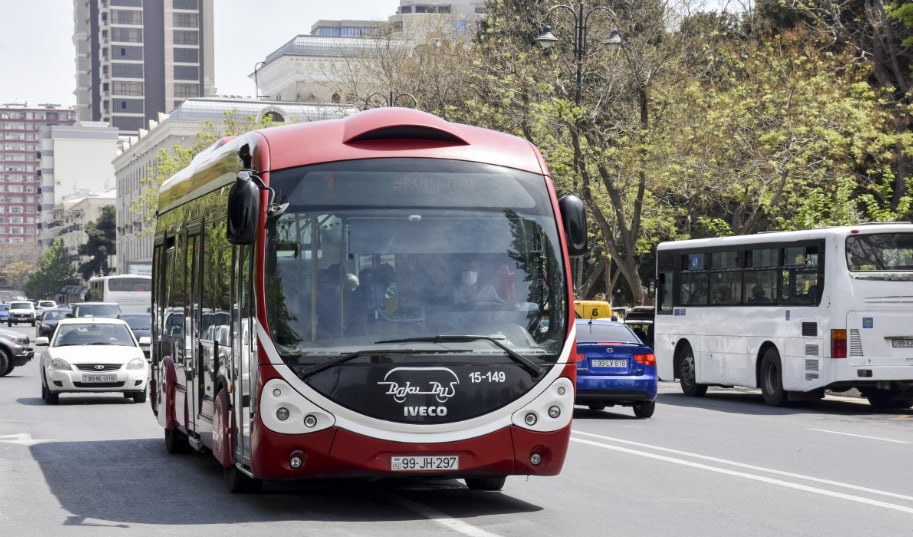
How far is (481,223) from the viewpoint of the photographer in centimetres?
1126

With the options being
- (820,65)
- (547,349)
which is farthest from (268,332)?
(820,65)

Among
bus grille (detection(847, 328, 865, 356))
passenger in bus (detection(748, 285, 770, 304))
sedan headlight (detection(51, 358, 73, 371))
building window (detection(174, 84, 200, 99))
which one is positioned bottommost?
sedan headlight (detection(51, 358, 73, 371))

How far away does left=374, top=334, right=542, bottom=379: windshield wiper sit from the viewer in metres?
10.9

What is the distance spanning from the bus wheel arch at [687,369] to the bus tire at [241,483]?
1750cm

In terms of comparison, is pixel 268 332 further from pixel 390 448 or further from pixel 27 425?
pixel 27 425

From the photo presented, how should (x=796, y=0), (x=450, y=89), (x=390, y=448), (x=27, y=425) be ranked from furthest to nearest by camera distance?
(x=450, y=89) < (x=796, y=0) < (x=27, y=425) < (x=390, y=448)

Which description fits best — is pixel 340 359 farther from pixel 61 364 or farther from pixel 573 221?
pixel 61 364

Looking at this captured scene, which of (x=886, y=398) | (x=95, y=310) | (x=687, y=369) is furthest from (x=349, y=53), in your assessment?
(x=886, y=398)

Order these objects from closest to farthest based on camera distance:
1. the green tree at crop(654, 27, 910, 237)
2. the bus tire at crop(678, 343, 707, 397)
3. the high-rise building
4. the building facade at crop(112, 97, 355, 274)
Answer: the bus tire at crop(678, 343, 707, 397), the green tree at crop(654, 27, 910, 237), the building facade at crop(112, 97, 355, 274), the high-rise building

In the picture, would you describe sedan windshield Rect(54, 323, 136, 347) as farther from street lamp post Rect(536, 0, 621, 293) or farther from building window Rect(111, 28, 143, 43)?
building window Rect(111, 28, 143, 43)

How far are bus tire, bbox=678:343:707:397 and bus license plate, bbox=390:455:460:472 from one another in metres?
18.5

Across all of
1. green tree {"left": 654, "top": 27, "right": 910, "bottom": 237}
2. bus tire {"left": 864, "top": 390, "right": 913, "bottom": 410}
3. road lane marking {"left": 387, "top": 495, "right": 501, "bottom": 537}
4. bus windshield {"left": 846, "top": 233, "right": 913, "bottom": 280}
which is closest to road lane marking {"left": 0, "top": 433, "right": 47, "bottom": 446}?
road lane marking {"left": 387, "top": 495, "right": 501, "bottom": 537}

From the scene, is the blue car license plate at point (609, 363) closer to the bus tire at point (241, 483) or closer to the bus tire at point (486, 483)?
the bus tire at point (486, 483)

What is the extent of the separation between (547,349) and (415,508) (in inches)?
62.1
